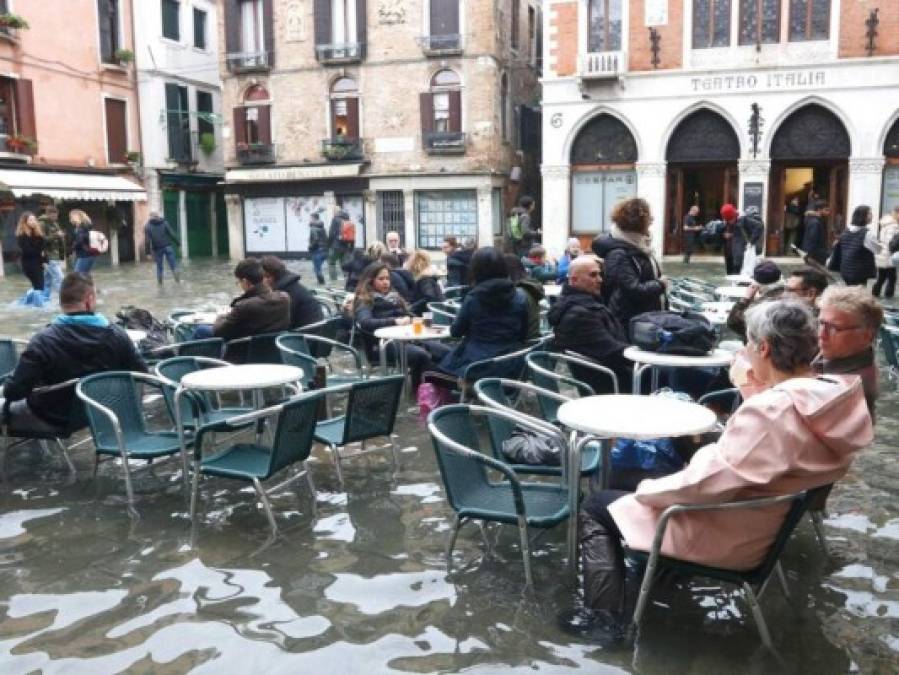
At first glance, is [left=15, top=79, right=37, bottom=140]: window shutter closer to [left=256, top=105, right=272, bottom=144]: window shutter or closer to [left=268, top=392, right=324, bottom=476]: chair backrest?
[left=256, top=105, right=272, bottom=144]: window shutter

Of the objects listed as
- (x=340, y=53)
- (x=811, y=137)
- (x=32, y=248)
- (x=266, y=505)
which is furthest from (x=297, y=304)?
(x=340, y=53)

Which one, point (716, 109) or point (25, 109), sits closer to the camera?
point (716, 109)

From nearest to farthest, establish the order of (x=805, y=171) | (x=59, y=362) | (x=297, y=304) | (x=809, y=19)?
(x=59, y=362), (x=297, y=304), (x=809, y=19), (x=805, y=171)

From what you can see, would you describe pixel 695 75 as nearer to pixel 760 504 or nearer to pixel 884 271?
pixel 884 271

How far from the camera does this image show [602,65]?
21.6m

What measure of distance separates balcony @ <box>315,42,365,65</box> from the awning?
668cm

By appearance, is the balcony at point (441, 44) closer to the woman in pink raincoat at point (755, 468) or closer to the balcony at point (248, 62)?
the balcony at point (248, 62)

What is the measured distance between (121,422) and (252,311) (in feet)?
6.05

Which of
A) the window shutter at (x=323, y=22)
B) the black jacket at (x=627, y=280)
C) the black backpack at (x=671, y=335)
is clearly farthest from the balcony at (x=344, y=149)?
the black backpack at (x=671, y=335)

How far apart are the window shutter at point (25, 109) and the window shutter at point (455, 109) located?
36.3ft

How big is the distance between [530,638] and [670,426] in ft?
3.32

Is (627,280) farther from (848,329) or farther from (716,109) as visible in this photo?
(716,109)

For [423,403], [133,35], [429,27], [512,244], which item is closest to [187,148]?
[133,35]

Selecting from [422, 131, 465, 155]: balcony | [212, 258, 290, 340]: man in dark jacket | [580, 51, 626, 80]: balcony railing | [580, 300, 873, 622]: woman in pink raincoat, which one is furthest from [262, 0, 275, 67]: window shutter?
[580, 300, 873, 622]: woman in pink raincoat
